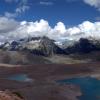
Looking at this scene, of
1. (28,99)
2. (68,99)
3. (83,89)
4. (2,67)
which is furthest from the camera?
(2,67)

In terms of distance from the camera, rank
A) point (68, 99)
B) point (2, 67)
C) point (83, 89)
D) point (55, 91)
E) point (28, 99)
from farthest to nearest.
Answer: point (2, 67), point (83, 89), point (55, 91), point (68, 99), point (28, 99)

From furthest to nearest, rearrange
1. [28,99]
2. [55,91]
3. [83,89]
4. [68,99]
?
[83,89] < [55,91] < [68,99] < [28,99]

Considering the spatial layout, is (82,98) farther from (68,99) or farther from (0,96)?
(0,96)

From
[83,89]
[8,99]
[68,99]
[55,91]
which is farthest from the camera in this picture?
[83,89]

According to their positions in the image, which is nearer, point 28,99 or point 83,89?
point 28,99

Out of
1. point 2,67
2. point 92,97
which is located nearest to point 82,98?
point 92,97

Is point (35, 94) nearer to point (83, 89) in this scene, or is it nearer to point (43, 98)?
point (43, 98)

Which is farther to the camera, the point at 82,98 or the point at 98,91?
the point at 98,91

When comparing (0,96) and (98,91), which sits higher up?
(0,96)

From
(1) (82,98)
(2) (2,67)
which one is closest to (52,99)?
(1) (82,98)
